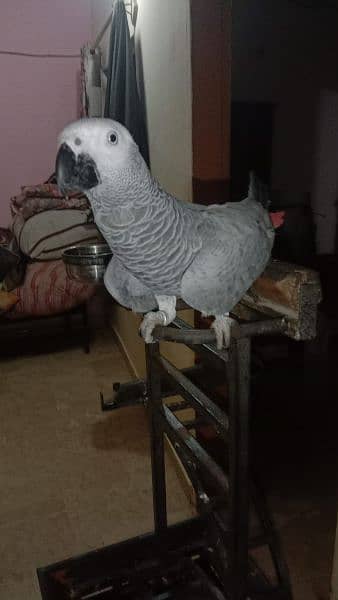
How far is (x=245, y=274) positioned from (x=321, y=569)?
3.65 ft

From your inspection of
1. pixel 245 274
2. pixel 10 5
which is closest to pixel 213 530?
pixel 245 274

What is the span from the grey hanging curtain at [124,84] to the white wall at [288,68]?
139 centimetres

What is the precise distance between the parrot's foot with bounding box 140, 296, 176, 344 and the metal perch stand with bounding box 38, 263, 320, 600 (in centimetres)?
6

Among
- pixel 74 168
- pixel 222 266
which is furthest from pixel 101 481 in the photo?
pixel 74 168

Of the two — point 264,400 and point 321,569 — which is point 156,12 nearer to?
point 264,400

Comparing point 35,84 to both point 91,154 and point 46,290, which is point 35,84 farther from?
point 91,154

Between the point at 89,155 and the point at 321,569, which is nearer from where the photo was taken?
the point at 89,155

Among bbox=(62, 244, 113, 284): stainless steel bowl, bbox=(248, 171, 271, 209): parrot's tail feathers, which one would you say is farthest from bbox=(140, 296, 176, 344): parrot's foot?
bbox=(62, 244, 113, 284): stainless steel bowl

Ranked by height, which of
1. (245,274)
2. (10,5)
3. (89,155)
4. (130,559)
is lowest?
(130,559)

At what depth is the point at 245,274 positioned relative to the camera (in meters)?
0.75

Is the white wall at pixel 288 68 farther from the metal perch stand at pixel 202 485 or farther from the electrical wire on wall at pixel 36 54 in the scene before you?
the metal perch stand at pixel 202 485

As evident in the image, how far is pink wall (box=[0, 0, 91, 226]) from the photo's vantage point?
315 centimetres

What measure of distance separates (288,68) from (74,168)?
9.97 ft

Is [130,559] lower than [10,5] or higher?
lower
